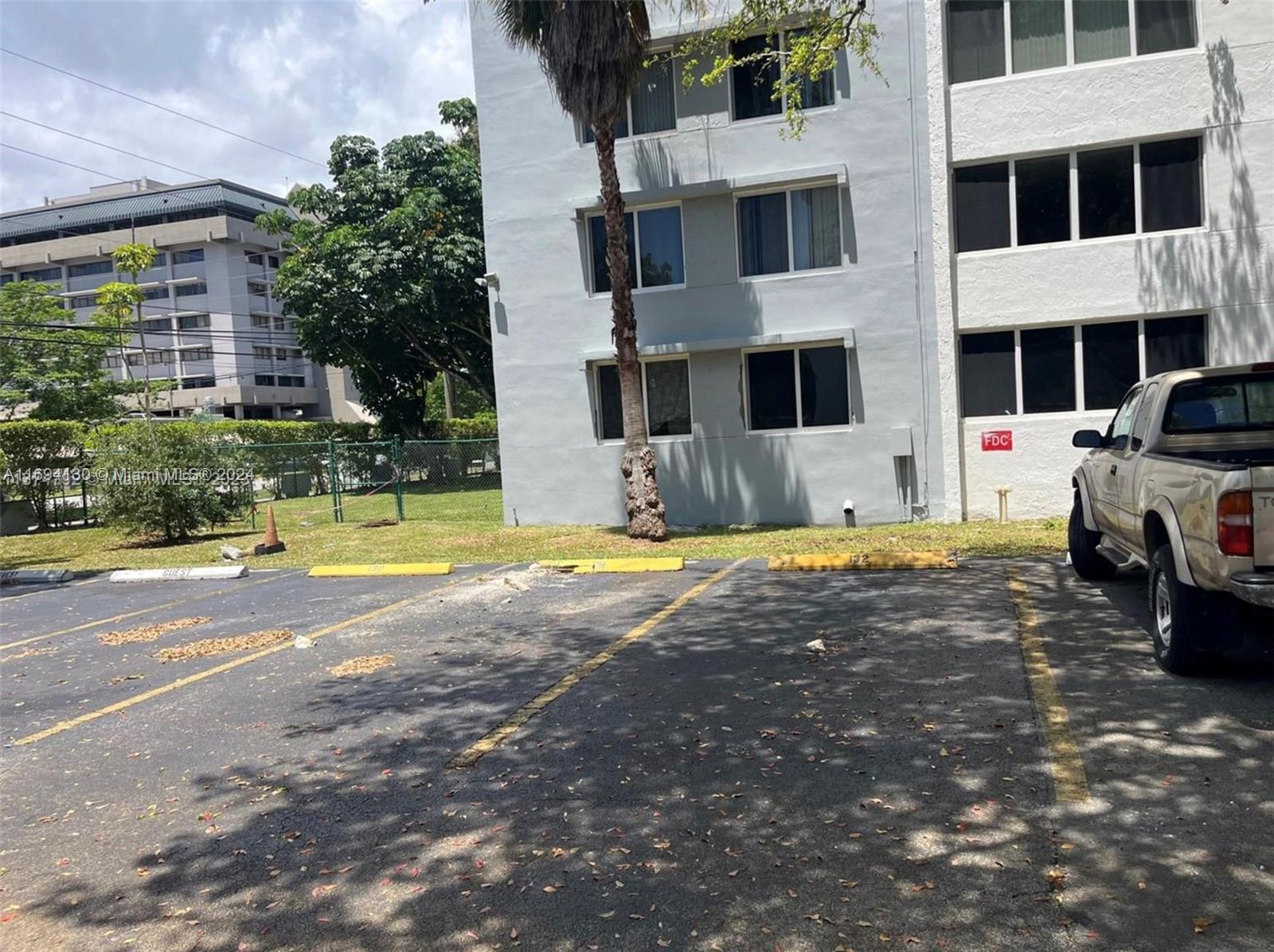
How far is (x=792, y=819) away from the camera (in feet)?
13.8

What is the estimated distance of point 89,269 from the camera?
73125 mm

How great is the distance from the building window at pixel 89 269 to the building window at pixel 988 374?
73.1 metres

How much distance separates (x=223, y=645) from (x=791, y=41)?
9771mm

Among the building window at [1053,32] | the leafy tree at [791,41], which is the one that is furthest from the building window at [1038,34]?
the leafy tree at [791,41]

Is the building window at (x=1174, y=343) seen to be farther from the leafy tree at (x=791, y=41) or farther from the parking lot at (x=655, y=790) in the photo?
the parking lot at (x=655, y=790)

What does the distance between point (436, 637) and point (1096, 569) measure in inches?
249

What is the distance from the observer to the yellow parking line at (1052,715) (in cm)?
439

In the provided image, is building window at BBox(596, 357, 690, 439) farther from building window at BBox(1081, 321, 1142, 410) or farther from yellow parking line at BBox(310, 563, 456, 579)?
building window at BBox(1081, 321, 1142, 410)

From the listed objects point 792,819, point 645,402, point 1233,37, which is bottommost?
point 792,819

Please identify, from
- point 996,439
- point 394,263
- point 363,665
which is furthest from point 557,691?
point 394,263

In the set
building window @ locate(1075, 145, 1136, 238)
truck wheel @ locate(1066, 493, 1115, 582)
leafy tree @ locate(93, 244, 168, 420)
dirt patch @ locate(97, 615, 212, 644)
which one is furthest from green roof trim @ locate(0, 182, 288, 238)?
truck wheel @ locate(1066, 493, 1115, 582)

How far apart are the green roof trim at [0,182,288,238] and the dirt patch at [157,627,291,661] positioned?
2645 inches

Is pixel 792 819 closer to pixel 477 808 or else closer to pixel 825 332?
pixel 477 808

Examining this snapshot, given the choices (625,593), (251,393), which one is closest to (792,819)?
(625,593)
